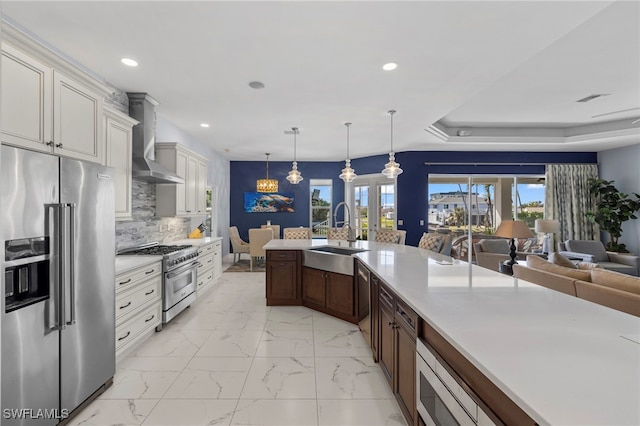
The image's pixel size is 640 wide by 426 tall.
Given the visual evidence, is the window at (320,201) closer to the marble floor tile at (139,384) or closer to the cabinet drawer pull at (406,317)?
the marble floor tile at (139,384)

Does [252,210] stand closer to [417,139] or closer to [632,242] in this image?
[417,139]

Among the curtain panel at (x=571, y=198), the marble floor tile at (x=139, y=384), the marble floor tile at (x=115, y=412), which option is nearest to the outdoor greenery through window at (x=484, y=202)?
the curtain panel at (x=571, y=198)

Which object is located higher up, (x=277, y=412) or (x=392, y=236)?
(x=392, y=236)

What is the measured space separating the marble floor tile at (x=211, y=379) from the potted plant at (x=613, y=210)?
7.81 meters

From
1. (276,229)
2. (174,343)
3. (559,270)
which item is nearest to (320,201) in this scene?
(276,229)

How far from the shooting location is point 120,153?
9.98 ft

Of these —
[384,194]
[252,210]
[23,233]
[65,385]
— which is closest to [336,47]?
[23,233]

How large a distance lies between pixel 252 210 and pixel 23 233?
691cm

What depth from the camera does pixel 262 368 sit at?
245 cm

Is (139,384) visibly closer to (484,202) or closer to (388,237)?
(388,237)

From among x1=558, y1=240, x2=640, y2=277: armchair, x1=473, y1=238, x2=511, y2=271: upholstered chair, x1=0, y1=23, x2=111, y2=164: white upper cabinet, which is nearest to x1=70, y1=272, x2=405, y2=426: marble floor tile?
x1=0, y1=23, x2=111, y2=164: white upper cabinet

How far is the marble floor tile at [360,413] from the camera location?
1848mm

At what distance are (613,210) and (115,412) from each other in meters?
8.87

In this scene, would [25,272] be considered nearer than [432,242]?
Yes
